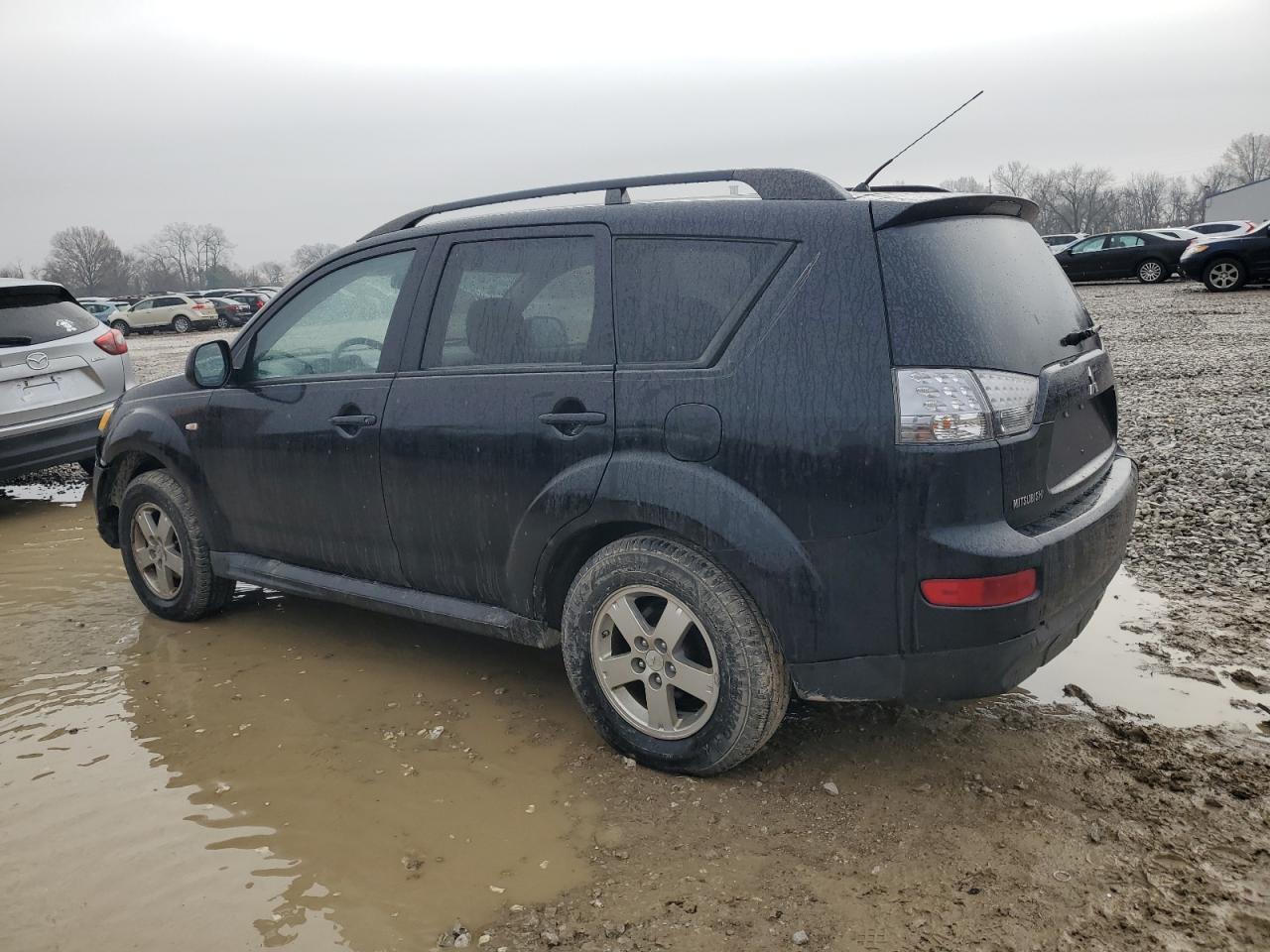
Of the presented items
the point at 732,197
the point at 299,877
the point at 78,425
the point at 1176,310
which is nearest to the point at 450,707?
the point at 299,877

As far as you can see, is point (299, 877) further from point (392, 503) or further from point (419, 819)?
point (392, 503)

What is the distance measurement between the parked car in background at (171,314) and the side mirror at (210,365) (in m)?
38.9

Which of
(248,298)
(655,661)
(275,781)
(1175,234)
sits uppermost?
(1175,234)

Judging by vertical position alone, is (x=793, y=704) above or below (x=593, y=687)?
below

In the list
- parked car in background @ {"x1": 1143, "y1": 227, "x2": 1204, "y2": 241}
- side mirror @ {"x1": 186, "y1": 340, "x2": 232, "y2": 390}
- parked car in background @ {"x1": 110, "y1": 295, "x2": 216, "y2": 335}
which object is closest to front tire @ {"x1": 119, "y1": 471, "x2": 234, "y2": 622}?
side mirror @ {"x1": 186, "y1": 340, "x2": 232, "y2": 390}

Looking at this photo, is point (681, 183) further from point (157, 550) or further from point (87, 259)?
point (87, 259)

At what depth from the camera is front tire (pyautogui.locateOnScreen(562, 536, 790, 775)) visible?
2.88 m

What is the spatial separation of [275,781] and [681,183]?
2358 millimetres

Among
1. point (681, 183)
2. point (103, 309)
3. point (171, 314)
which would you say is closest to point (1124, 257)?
point (681, 183)

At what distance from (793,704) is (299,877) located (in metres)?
1.76

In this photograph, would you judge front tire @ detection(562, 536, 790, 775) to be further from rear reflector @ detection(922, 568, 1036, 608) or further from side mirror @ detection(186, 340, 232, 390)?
side mirror @ detection(186, 340, 232, 390)

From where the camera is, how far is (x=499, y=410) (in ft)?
11.1

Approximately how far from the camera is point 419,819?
299cm

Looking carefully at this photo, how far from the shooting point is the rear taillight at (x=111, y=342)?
25.7ft
